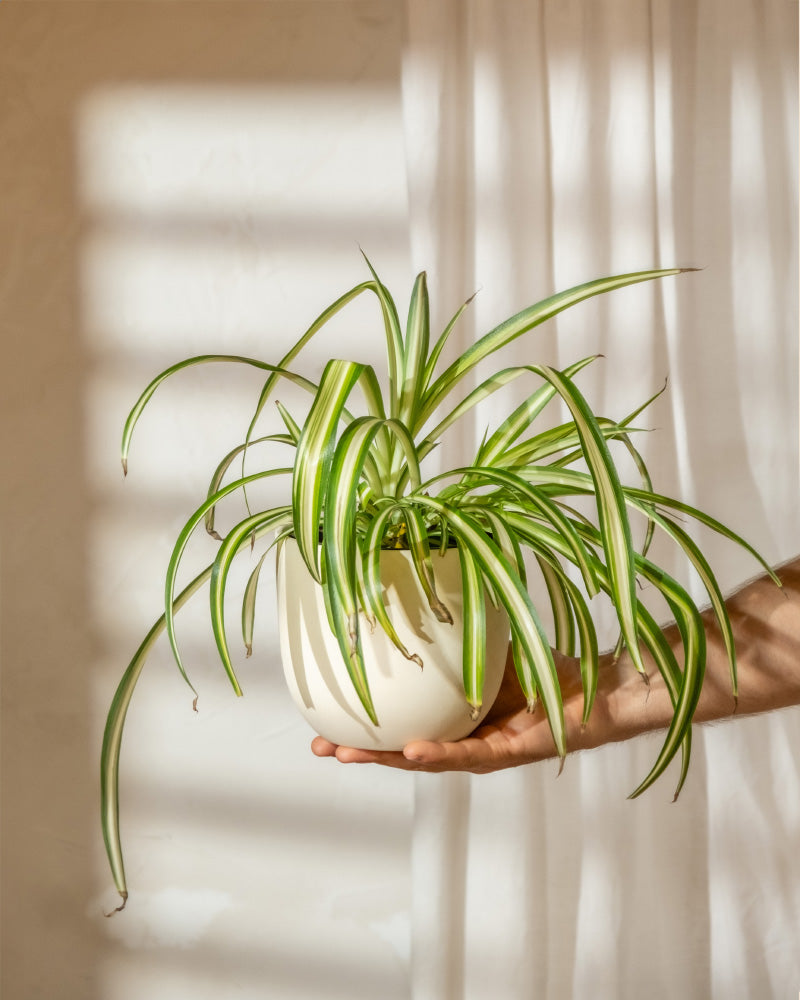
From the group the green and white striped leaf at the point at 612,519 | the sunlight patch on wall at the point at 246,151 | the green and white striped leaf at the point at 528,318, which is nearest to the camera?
the green and white striped leaf at the point at 612,519

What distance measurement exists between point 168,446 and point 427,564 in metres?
1.17

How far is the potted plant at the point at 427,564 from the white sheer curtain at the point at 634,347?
0.73 meters

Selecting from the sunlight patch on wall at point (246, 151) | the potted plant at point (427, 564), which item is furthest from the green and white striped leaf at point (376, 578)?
the sunlight patch on wall at point (246, 151)

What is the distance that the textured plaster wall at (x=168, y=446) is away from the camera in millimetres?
1860

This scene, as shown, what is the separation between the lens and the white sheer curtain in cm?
166

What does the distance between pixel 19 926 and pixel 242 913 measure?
1.55 feet

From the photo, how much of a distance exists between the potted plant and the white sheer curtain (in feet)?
2.41

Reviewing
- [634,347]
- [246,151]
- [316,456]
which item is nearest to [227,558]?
[316,456]

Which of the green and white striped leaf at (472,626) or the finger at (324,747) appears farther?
the finger at (324,747)

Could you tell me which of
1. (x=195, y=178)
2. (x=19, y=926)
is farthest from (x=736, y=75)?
(x=19, y=926)

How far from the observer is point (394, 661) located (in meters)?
0.89

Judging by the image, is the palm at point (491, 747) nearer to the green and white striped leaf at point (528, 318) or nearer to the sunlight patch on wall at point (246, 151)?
the green and white striped leaf at point (528, 318)

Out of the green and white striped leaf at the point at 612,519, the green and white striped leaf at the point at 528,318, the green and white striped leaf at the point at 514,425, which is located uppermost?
the green and white striped leaf at the point at 528,318

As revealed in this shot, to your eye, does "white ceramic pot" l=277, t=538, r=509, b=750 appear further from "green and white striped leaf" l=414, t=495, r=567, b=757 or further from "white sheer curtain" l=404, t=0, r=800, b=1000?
"white sheer curtain" l=404, t=0, r=800, b=1000
